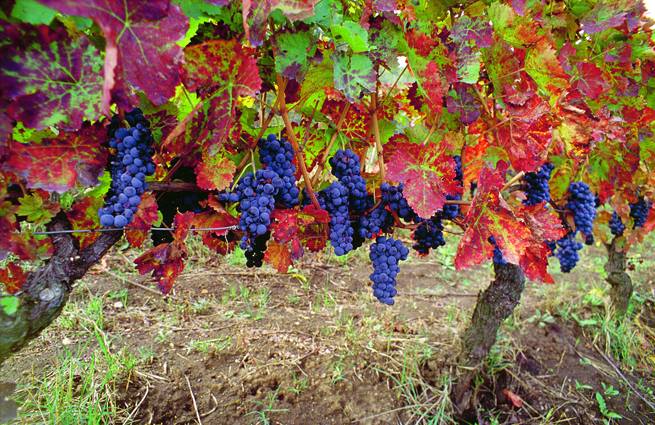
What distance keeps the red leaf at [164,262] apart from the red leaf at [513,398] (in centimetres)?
193

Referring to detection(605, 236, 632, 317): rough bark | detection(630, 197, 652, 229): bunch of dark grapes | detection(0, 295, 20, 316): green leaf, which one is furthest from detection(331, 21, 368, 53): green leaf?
detection(605, 236, 632, 317): rough bark

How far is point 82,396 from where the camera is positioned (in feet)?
5.83

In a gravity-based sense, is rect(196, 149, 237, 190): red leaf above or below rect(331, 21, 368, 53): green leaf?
below

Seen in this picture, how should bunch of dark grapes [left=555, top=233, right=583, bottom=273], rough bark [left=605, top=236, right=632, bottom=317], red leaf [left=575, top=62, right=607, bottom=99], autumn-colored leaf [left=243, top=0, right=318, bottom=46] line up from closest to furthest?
autumn-colored leaf [left=243, top=0, right=318, bottom=46], red leaf [left=575, top=62, right=607, bottom=99], bunch of dark grapes [left=555, top=233, right=583, bottom=273], rough bark [left=605, top=236, right=632, bottom=317]

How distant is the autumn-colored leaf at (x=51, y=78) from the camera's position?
55 cm

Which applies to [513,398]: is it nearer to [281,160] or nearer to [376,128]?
[376,128]

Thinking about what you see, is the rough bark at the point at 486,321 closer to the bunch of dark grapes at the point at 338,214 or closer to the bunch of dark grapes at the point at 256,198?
the bunch of dark grapes at the point at 338,214

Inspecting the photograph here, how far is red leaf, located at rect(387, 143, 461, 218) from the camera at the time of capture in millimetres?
939

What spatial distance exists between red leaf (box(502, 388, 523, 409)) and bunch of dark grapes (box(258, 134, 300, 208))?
184 cm

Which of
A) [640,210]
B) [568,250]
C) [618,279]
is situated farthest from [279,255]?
[618,279]

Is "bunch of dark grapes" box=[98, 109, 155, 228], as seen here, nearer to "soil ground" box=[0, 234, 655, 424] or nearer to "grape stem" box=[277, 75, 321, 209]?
"grape stem" box=[277, 75, 321, 209]

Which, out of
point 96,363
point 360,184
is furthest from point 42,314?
point 96,363

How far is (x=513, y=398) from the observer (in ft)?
7.04

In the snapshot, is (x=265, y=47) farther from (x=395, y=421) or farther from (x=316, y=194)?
(x=395, y=421)
